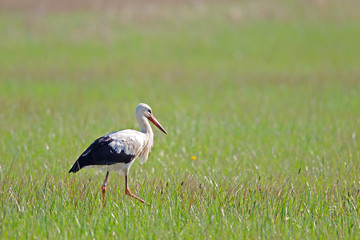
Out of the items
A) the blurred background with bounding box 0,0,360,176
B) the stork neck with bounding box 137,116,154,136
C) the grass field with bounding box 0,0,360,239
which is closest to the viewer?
the grass field with bounding box 0,0,360,239

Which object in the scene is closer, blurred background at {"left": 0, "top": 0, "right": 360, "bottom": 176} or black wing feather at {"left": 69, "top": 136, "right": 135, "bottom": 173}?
black wing feather at {"left": 69, "top": 136, "right": 135, "bottom": 173}

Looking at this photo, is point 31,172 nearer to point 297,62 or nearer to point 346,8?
point 297,62

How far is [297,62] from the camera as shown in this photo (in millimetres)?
17969

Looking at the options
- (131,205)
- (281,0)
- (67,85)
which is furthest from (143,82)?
(281,0)

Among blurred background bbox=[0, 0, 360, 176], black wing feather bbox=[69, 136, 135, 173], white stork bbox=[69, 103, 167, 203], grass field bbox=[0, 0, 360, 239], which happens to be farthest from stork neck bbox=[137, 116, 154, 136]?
blurred background bbox=[0, 0, 360, 176]

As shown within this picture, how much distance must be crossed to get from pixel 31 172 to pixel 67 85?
7694 mm

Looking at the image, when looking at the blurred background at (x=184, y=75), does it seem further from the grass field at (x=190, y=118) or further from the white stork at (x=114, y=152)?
the white stork at (x=114, y=152)

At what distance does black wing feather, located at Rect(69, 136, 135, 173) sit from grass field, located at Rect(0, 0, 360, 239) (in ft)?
0.86

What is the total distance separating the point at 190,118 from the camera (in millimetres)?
10109

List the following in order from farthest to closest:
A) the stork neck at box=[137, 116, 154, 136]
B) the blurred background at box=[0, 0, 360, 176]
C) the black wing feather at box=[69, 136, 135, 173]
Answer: the blurred background at box=[0, 0, 360, 176] → the stork neck at box=[137, 116, 154, 136] → the black wing feather at box=[69, 136, 135, 173]

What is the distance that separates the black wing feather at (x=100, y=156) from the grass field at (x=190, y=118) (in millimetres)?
263

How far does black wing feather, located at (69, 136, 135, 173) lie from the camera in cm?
550

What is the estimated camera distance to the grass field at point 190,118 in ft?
15.9

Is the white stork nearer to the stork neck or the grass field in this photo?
the stork neck
